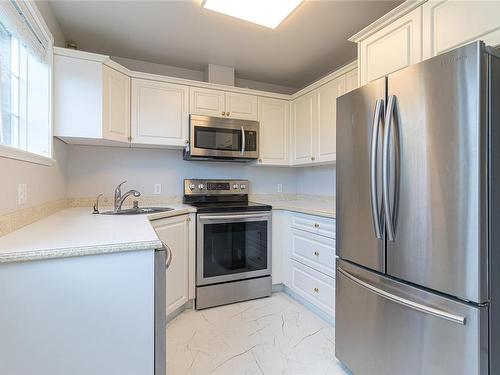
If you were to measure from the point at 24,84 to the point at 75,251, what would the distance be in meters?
1.50

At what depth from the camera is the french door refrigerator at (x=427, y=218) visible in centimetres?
101

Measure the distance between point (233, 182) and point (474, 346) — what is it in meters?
2.39

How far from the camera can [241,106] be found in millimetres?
2857

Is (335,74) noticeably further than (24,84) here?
Yes

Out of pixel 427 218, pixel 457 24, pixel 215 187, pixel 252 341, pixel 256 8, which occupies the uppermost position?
pixel 256 8

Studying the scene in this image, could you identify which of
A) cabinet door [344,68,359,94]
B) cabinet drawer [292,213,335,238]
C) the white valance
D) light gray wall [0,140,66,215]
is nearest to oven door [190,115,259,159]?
cabinet drawer [292,213,335,238]

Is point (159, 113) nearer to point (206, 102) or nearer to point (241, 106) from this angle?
point (206, 102)

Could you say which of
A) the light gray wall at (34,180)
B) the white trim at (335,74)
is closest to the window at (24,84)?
the light gray wall at (34,180)

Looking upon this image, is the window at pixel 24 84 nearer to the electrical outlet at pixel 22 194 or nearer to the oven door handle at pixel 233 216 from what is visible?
the electrical outlet at pixel 22 194

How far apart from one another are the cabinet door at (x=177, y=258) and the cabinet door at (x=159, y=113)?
0.81m

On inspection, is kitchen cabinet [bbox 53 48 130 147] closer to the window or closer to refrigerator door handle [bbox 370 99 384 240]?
the window

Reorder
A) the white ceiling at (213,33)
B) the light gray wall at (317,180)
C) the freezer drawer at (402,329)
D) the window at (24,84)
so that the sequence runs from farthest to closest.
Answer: the light gray wall at (317,180) → the white ceiling at (213,33) → the window at (24,84) → the freezer drawer at (402,329)

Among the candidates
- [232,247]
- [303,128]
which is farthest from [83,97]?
[303,128]

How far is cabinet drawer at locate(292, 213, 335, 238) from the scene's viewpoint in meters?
2.09
